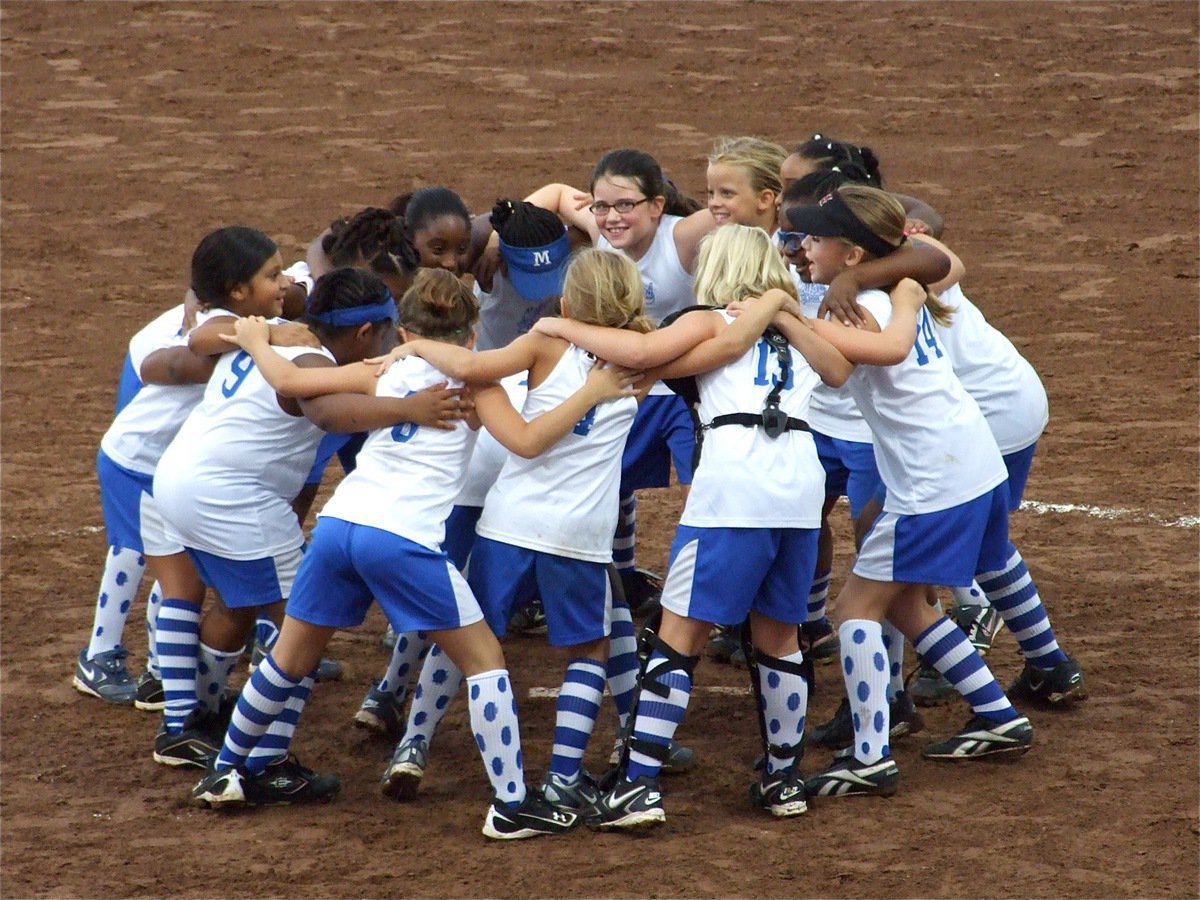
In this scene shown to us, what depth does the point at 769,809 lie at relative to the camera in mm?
5320

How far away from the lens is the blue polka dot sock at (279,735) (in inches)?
208

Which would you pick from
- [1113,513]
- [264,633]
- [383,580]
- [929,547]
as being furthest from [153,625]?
[1113,513]

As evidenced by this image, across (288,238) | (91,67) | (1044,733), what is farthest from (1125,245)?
(91,67)

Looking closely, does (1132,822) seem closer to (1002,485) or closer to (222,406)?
(1002,485)

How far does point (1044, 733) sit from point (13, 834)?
3549mm

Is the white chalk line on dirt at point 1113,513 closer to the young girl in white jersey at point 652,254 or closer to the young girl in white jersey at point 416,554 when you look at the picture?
the young girl in white jersey at point 652,254

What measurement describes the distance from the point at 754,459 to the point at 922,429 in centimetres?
68

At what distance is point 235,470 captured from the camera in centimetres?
548

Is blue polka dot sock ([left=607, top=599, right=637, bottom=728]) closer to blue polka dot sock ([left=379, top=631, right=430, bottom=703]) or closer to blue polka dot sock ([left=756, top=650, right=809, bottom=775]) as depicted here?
blue polka dot sock ([left=756, top=650, right=809, bottom=775])

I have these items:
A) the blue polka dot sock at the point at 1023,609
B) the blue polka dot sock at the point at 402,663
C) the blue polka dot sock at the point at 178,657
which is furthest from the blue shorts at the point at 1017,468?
the blue polka dot sock at the point at 178,657

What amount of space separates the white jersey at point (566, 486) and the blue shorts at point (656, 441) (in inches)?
44.3

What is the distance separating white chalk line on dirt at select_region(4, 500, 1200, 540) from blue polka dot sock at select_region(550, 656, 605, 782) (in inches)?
155

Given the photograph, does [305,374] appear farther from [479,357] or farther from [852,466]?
[852,466]

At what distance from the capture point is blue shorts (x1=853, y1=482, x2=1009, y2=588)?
5.42m
